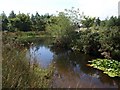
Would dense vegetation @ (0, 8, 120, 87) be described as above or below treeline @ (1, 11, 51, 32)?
below

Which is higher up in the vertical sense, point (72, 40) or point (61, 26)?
point (61, 26)

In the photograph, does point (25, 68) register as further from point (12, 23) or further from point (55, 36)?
point (12, 23)

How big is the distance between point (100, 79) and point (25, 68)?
805 cm

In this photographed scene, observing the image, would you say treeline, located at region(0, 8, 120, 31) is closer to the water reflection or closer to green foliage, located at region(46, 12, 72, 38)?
green foliage, located at region(46, 12, 72, 38)

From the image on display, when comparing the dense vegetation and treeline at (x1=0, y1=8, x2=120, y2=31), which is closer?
the dense vegetation

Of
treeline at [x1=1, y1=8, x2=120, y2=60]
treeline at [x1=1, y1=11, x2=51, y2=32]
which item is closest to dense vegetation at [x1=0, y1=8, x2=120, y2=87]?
treeline at [x1=1, y1=8, x2=120, y2=60]

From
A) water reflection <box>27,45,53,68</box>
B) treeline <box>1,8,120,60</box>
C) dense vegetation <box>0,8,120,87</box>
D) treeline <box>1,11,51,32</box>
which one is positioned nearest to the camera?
dense vegetation <box>0,8,120,87</box>

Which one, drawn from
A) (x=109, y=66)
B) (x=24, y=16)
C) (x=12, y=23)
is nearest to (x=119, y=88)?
(x=109, y=66)

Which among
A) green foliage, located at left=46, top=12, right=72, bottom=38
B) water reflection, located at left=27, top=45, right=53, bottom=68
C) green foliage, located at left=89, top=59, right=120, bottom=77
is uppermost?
green foliage, located at left=46, top=12, right=72, bottom=38

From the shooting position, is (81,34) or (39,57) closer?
(39,57)

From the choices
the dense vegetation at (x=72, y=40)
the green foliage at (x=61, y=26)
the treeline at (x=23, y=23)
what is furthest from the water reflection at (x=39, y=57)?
the treeline at (x=23, y=23)

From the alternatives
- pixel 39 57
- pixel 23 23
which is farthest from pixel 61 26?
pixel 23 23

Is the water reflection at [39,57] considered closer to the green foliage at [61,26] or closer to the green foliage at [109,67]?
the green foliage at [109,67]

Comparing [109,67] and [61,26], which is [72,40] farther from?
[109,67]
